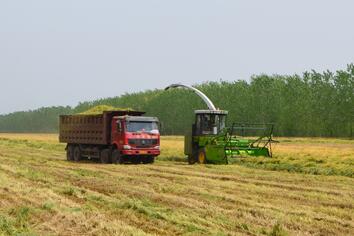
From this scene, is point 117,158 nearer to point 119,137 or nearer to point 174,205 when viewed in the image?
point 119,137

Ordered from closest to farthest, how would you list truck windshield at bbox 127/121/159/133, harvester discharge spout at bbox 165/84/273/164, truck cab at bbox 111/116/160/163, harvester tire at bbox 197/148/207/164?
harvester discharge spout at bbox 165/84/273/164 < harvester tire at bbox 197/148/207/164 < truck cab at bbox 111/116/160/163 < truck windshield at bbox 127/121/159/133

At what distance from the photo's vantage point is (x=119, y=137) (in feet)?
85.1

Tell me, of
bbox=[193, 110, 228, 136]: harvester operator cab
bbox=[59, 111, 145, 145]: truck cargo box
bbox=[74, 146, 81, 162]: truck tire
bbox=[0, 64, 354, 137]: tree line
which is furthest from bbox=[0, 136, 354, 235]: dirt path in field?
bbox=[0, 64, 354, 137]: tree line

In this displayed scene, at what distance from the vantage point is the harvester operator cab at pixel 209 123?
2645 centimetres

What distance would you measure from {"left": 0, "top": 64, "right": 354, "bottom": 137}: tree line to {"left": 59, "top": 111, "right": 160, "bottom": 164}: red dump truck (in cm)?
4604

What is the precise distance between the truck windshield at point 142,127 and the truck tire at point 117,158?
4.04 feet

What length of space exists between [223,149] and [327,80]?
2099 inches

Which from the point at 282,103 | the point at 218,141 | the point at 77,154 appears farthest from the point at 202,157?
the point at 282,103

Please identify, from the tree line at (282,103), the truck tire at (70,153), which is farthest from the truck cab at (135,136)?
the tree line at (282,103)

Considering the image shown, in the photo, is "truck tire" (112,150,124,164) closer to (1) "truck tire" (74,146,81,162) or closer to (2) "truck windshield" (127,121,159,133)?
(2) "truck windshield" (127,121,159,133)

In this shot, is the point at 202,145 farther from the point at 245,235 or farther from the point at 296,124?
the point at 296,124

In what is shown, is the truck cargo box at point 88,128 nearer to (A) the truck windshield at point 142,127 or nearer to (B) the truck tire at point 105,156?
(B) the truck tire at point 105,156

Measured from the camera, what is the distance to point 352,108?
223 ft

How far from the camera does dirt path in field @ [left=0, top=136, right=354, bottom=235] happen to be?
29.8 feet
